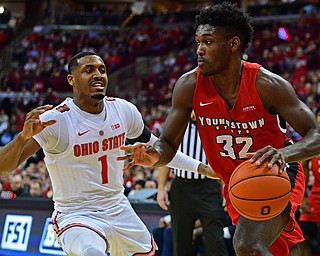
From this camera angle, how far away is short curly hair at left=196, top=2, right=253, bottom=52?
4133 mm

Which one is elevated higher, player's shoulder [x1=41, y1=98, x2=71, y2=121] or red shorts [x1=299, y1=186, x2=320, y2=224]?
player's shoulder [x1=41, y1=98, x2=71, y2=121]

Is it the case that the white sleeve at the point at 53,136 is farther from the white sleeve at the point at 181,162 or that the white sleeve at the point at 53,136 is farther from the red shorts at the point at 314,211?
the red shorts at the point at 314,211

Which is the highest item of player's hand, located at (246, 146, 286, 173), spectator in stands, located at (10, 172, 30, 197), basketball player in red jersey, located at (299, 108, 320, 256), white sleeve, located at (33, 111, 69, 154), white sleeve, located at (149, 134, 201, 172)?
player's hand, located at (246, 146, 286, 173)

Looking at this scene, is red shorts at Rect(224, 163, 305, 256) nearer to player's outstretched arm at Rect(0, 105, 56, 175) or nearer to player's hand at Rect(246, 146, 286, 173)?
player's hand at Rect(246, 146, 286, 173)

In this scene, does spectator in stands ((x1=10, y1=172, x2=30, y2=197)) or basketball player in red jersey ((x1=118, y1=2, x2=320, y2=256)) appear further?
spectator in stands ((x1=10, y1=172, x2=30, y2=197))

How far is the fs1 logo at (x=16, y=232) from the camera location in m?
8.63

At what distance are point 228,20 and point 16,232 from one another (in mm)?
5657

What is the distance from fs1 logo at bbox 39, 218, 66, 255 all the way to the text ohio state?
3.69 meters

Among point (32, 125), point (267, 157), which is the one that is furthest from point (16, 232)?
point (267, 157)

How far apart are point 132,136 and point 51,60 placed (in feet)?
64.5

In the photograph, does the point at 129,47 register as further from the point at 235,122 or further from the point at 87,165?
the point at 235,122

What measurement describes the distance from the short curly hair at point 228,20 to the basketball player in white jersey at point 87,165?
3.69 ft

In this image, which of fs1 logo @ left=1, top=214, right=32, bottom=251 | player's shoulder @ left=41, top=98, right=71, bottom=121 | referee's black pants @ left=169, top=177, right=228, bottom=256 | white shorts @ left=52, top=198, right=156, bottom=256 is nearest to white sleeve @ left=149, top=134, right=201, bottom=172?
white shorts @ left=52, top=198, right=156, bottom=256

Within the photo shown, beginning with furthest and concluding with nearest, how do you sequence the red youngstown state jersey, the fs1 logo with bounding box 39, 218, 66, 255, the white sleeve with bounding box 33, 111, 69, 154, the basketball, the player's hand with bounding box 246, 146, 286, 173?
the fs1 logo with bounding box 39, 218, 66, 255
the white sleeve with bounding box 33, 111, 69, 154
the red youngstown state jersey
the basketball
the player's hand with bounding box 246, 146, 286, 173
